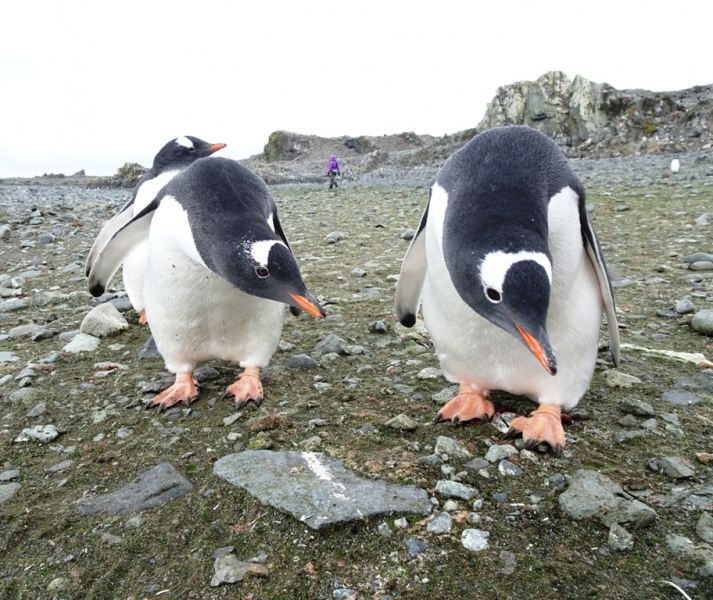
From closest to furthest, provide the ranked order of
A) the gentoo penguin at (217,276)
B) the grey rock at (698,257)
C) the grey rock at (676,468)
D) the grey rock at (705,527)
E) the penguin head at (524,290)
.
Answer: the grey rock at (705,527), the penguin head at (524,290), the grey rock at (676,468), the gentoo penguin at (217,276), the grey rock at (698,257)

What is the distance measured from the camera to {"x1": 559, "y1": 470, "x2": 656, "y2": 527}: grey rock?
194cm

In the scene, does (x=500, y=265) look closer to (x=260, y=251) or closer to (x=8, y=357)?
(x=260, y=251)

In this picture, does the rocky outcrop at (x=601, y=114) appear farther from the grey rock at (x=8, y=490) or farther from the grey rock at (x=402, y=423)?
the grey rock at (x=8, y=490)

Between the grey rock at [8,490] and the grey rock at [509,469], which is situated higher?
the grey rock at [509,469]

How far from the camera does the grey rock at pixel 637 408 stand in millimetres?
2725

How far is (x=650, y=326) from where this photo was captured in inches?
159

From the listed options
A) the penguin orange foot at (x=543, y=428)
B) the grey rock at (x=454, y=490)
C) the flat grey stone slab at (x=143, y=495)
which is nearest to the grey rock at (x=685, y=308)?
the penguin orange foot at (x=543, y=428)

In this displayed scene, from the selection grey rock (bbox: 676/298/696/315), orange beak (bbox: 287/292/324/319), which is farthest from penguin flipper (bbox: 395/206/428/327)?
grey rock (bbox: 676/298/696/315)

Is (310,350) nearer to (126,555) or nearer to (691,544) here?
(126,555)

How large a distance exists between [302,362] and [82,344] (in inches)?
62.5

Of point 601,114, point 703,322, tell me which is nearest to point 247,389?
point 703,322

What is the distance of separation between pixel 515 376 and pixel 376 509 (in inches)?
39.8

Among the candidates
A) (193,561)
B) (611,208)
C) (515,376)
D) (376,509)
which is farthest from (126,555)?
(611,208)

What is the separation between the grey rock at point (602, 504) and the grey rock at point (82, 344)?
3.15m
